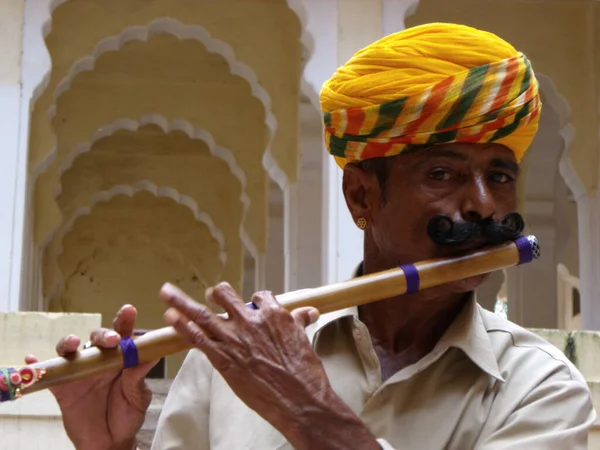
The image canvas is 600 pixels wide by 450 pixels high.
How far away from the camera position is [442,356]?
1.83 m

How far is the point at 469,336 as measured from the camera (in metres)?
1.81

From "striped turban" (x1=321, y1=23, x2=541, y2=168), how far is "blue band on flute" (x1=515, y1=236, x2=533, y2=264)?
0.58 feet

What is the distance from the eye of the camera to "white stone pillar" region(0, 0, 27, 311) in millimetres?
6461

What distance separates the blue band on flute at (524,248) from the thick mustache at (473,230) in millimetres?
11

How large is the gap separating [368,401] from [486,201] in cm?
38

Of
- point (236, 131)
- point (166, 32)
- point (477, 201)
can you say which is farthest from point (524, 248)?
point (236, 131)

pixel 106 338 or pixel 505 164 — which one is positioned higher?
pixel 505 164

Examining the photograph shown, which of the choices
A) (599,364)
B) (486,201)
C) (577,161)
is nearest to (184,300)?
(486,201)

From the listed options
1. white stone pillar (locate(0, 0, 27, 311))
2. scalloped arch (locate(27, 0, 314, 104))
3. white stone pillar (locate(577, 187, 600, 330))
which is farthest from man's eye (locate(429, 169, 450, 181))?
white stone pillar (locate(577, 187, 600, 330))

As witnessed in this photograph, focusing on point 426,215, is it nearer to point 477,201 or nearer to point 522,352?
point 477,201

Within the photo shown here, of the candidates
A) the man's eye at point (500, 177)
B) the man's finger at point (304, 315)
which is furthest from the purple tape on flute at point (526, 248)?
the man's finger at point (304, 315)

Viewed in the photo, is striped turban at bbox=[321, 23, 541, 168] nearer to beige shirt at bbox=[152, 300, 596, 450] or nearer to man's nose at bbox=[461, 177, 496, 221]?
man's nose at bbox=[461, 177, 496, 221]

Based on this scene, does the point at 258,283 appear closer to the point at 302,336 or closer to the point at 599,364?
the point at 599,364

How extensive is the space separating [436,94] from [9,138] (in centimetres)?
517
